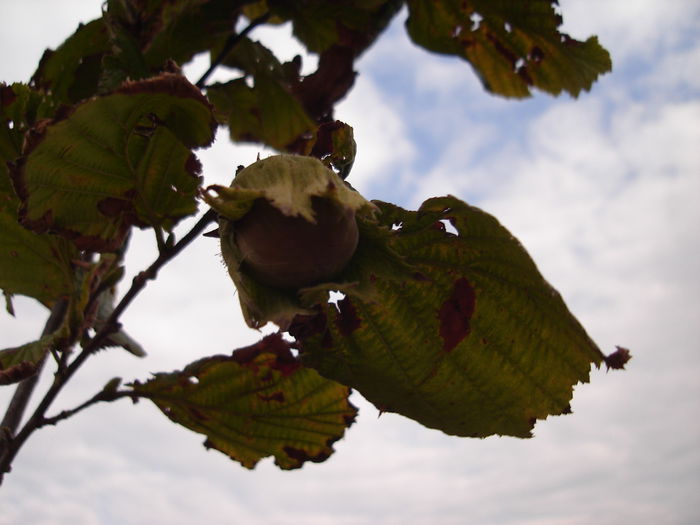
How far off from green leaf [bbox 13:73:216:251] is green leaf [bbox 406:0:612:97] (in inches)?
33.6

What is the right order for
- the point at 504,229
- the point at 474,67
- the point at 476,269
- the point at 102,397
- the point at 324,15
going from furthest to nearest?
1. the point at 474,67
2. the point at 324,15
3. the point at 102,397
4. the point at 476,269
5. the point at 504,229

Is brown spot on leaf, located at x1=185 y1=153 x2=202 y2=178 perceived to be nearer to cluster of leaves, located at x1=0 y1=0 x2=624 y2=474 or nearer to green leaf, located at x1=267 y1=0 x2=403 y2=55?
cluster of leaves, located at x1=0 y1=0 x2=624 y2=474

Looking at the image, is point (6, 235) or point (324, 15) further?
point (324, 15)

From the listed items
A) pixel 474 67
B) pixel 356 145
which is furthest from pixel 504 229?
pixel 474 67

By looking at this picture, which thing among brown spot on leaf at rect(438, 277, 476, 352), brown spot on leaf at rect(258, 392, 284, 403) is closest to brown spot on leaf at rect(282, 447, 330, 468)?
brown spot on leaf at rect(258, 392, 284, 403)

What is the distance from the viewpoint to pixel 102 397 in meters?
1.39

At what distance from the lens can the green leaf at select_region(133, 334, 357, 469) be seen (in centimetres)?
143

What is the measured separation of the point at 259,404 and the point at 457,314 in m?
0.51

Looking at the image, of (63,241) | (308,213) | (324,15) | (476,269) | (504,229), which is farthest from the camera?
(324,15)

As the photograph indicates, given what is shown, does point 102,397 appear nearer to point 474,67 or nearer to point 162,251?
point 162,251

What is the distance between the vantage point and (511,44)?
5.84ft

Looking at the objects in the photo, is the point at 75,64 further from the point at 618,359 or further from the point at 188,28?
the point at 618,359

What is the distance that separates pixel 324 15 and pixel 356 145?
2.20ft

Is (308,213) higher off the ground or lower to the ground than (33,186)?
lower
